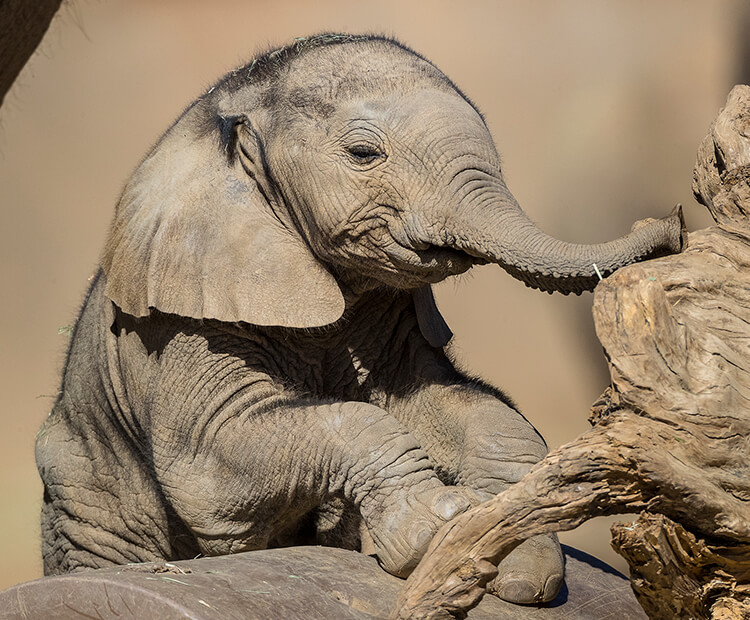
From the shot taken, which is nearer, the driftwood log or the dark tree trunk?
the dark tree trunk

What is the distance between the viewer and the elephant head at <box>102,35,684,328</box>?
317 cm

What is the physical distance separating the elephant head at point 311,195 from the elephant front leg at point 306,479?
343 mm

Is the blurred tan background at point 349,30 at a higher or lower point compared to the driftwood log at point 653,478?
higher

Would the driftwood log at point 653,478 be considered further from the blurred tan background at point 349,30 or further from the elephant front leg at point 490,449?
the blurred tan background at point 349,30

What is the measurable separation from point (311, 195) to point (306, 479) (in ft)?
2.60

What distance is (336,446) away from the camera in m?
3.13

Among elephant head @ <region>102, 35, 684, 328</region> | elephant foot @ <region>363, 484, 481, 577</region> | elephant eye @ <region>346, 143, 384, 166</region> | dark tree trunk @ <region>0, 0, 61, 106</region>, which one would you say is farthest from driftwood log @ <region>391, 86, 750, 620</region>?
dark tree trunk @ <region>0, 0, 61, 106</region>

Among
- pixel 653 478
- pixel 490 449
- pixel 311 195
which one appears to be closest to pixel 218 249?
pixel 311 195

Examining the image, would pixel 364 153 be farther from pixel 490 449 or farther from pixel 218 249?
pixel 490 449

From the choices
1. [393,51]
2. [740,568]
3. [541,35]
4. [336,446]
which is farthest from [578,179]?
[740,568]

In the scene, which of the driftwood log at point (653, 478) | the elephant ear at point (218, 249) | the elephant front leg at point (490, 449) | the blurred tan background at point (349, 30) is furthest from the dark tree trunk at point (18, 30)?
the blurred tan background at point (349, 30)

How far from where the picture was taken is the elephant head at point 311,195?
3.17 meters

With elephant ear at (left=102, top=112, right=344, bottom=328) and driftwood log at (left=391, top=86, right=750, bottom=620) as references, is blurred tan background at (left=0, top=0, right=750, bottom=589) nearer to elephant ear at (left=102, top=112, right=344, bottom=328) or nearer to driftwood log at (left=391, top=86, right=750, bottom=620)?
elephant ear at (left=102, top=112, right=344, bottom=328)

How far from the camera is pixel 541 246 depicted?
9.25 ft
